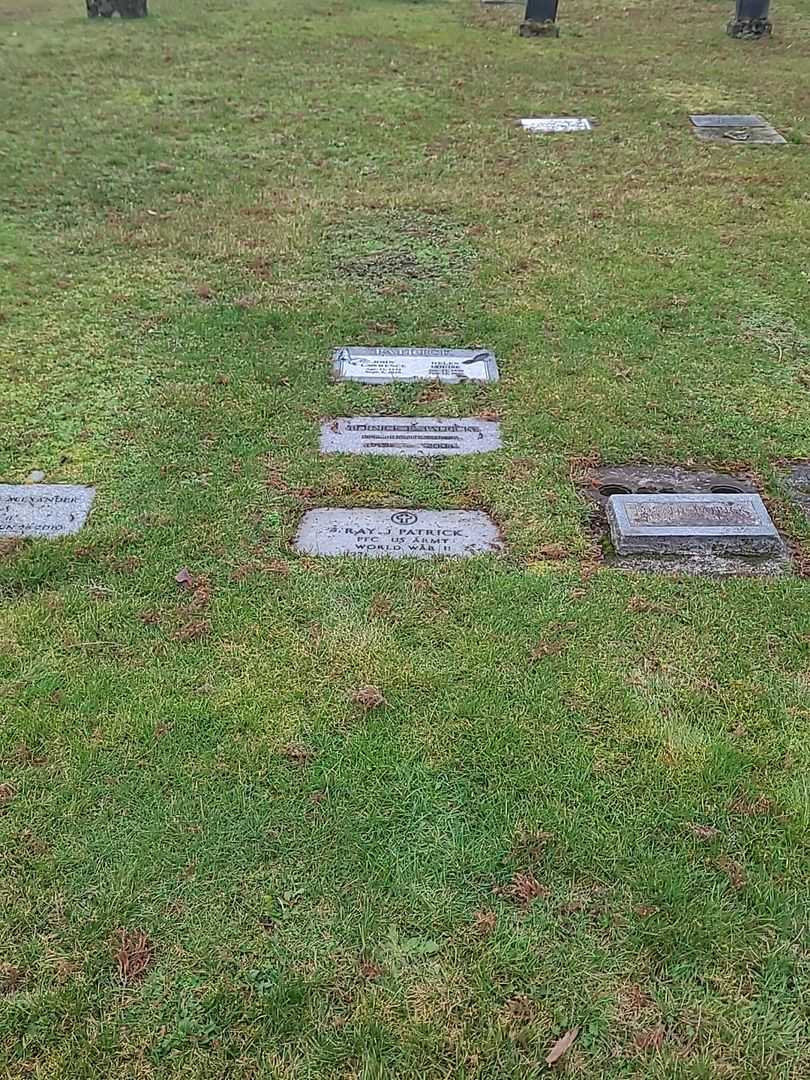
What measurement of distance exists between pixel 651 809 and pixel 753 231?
5162 mm

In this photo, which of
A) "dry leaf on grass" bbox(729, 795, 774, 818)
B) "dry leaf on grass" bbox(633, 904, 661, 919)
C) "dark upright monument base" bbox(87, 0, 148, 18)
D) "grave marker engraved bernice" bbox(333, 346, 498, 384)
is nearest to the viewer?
"dry leaf on grass" bbox(633, 904, 661, 919)

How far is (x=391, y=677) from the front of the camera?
2.96m

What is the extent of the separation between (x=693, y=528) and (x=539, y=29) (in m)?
11.0

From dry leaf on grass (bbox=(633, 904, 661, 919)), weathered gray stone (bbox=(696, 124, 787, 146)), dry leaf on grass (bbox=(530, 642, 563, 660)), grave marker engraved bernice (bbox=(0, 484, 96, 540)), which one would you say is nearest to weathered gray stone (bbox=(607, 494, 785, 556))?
dry leaf on grass (bbox=(530, 642, 563, 660))

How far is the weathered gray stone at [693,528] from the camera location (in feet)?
11.5

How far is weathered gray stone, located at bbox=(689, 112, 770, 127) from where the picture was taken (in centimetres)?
878

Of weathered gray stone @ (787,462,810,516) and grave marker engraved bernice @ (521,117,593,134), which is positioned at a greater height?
grave marker engraved bernice @ (521,117,593,134)

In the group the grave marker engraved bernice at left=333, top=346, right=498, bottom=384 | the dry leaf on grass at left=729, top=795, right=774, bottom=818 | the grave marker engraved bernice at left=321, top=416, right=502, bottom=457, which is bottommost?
the dry leaf on grass at left=729, top=795, right=774, bottom=818

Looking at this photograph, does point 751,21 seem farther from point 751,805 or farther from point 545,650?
point 751,805

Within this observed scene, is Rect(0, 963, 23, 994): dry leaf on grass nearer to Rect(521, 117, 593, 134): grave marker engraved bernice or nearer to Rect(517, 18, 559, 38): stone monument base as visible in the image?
Rect(521, 117, 593, 134): grave marker engraved bernice

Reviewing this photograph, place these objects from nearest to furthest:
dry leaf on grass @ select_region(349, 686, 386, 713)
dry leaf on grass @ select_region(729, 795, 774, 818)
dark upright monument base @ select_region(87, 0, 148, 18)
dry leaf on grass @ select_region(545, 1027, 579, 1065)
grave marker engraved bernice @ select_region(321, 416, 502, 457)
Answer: dry leaf on grass @ select_region(545, 1027, 579, 1065) < dry leaf on grass @ select_region(729, 795, 774, 818) < dry leaf on grass @ select_region(349, 686, 386, 713) < grave marker engraved bernice @ select_region(321, 416, 502, 457) < dark upright monument base @ select_region(87, 0, 148, 18)

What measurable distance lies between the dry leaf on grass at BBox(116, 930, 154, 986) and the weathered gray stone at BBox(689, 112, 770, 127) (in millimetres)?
8699

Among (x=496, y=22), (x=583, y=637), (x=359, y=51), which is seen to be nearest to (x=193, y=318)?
(x=583, y=637)

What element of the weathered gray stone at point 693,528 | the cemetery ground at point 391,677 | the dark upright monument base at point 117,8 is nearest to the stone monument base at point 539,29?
the dark upright monument base at point 117,8
